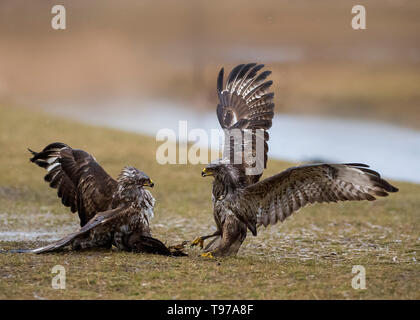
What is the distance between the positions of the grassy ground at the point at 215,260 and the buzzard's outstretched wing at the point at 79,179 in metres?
0.91

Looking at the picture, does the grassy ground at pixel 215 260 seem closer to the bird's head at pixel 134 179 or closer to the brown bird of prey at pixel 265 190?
the brown bird of prey at pixel 265 190

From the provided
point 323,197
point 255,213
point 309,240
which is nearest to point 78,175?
point 255,213

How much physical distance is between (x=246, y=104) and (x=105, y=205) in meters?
3.35

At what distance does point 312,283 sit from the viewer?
7430 mm

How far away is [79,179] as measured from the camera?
9.41m

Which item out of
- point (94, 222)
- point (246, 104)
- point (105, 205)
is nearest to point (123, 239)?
point (94, 222)

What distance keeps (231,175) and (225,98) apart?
2.65 metres

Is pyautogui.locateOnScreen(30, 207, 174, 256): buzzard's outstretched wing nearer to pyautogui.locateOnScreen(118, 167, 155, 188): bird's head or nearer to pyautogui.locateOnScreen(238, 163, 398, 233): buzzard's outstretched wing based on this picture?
pyautogui.locateOnScreen(118, 167, 155, 188): bird's head

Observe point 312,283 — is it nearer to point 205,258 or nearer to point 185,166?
point 205,258

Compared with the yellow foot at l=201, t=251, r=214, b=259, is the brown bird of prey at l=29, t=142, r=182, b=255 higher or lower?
higher

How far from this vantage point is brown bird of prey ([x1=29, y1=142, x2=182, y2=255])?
8695 millimetres

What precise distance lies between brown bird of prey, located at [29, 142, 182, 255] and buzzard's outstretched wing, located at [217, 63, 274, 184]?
6.38ft

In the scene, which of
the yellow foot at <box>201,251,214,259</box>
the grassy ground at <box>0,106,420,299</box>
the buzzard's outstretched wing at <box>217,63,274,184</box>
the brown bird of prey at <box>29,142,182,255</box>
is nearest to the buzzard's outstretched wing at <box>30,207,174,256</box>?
the brown bird of prey at <box>29,142,182,255</box>

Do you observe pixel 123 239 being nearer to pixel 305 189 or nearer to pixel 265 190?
pixel 265 190
